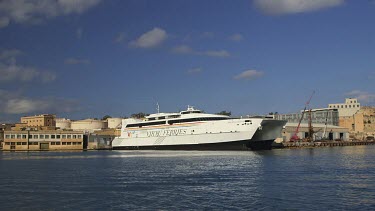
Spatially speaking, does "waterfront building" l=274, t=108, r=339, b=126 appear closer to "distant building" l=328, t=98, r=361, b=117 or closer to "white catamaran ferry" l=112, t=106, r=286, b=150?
"distant building" l=328, t=98, r=361, b=117

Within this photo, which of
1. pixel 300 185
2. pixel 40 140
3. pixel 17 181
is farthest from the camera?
pixel 40 140

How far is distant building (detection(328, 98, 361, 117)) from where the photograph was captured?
189125 mm

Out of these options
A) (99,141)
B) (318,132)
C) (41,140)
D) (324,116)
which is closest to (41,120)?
(99,141)

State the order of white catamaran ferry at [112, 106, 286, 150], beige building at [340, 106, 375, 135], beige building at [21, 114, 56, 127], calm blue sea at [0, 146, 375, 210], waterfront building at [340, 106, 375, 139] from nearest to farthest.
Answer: calm blue sea at [0, 146, 375, 210], white catamaran ferry at [112, 106, 286, 150], waterfront building at [340, 106, 375, 139], beige building at [340, 106, 375, 135], beige building at [21, 114, 56, 127]

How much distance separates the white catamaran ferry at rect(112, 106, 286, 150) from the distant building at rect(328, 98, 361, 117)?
12381 cm

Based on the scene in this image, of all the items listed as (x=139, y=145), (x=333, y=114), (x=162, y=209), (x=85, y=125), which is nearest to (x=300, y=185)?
(x=162, y=209)

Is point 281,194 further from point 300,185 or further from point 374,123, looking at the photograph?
point 374,123

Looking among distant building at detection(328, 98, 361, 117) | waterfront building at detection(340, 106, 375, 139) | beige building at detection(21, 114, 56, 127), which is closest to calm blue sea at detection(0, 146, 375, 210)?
waterfront building at detection(340, 106, 375, 139)

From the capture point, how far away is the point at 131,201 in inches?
912

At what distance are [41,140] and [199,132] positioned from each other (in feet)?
157

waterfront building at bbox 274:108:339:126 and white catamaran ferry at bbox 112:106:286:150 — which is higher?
waterfront building at bbox 274:108:339:126

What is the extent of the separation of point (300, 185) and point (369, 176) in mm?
8572

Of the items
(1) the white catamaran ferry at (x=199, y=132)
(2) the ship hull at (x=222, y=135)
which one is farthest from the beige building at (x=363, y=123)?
(1) the white catamaran ferry at (x=199, y=132)

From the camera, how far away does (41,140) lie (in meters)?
103
